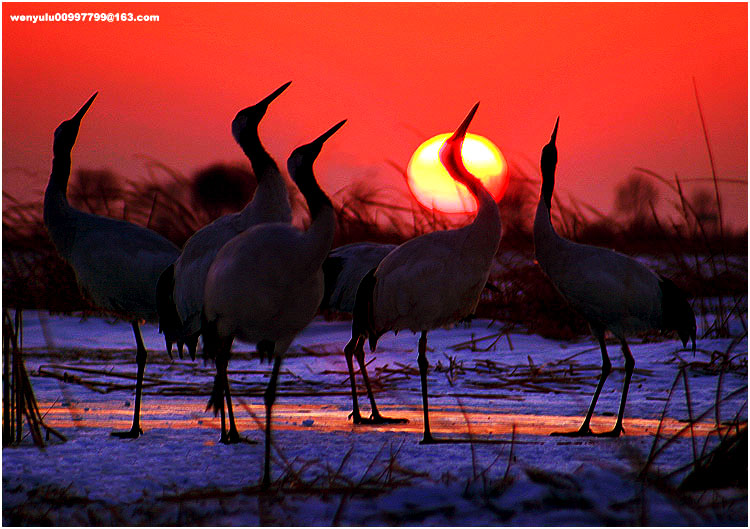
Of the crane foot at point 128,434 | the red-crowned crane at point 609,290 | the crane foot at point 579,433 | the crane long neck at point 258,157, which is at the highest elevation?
the crane long neck at point 258,157

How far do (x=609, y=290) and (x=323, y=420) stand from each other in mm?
1708

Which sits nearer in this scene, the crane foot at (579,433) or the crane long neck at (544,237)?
the crane foot at (579,433)

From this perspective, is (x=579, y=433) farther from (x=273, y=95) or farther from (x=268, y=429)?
(x=273, y=95)

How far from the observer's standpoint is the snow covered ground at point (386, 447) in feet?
9.20

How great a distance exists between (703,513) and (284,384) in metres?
3.35

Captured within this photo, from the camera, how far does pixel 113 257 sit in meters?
4.95

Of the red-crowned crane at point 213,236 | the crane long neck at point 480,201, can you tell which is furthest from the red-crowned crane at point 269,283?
the crane long neck at point 480,201

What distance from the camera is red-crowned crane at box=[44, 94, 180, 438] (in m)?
4.93

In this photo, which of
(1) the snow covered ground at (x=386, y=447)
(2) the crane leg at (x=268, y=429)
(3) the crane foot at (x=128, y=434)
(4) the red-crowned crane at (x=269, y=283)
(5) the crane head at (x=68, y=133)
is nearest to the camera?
(1) the snow covered ground at (x=386, y=447)

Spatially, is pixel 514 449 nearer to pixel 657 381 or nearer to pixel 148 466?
pixel 148 466

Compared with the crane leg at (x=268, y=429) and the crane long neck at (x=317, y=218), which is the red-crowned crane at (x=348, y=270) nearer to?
the crane long neck at (x=317, y=218)

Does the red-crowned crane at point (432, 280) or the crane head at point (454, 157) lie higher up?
the crane head at point (454, 157)

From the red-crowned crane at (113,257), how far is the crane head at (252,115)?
0.82 meters

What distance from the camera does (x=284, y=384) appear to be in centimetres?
561
